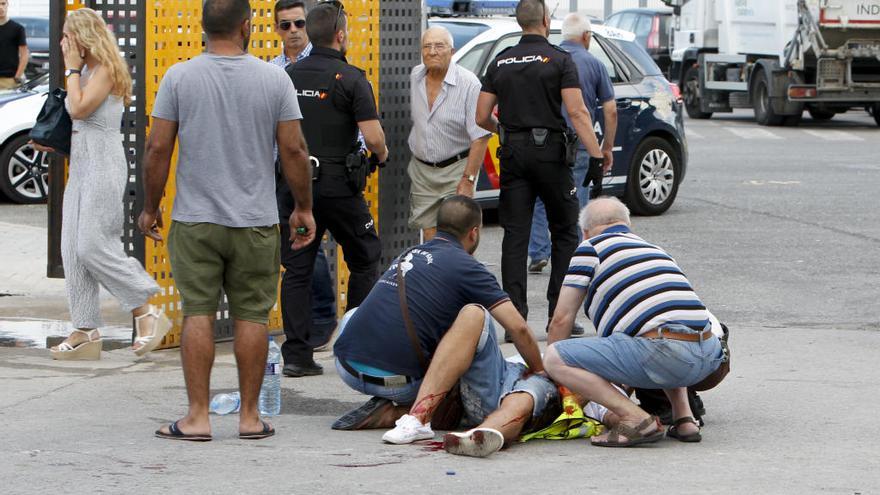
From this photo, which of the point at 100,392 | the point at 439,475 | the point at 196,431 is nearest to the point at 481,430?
the point at 439,475

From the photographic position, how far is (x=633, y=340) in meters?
6.30

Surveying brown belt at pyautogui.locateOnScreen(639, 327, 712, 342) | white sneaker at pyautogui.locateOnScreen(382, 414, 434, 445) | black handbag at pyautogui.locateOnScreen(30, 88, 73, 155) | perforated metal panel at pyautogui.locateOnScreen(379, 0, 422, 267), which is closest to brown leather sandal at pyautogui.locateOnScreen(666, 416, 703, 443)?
brown belt at pyautogui.locateOnScreen(639, 327, 712, 342)

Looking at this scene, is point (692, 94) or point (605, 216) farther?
point (692, 94)

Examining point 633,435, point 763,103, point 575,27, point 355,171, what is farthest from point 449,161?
point 763,103

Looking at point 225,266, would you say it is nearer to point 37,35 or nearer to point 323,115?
point 323,115

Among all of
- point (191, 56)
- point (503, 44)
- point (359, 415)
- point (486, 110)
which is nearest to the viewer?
point (359, 415)

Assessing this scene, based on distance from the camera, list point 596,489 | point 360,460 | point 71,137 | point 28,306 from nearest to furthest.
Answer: point 596,489, point 360,460, point 71,137, point 28,306

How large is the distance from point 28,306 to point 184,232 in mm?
4003

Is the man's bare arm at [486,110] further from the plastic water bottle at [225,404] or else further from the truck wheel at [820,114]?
the truck wheel at [820,114]

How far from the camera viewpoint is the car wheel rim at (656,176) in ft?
46.0

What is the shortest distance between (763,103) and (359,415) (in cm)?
2063

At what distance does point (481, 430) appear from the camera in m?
6.02

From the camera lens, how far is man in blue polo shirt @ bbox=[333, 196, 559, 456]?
6.29 m

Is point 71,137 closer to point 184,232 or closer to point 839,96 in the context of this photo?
point 184,232
